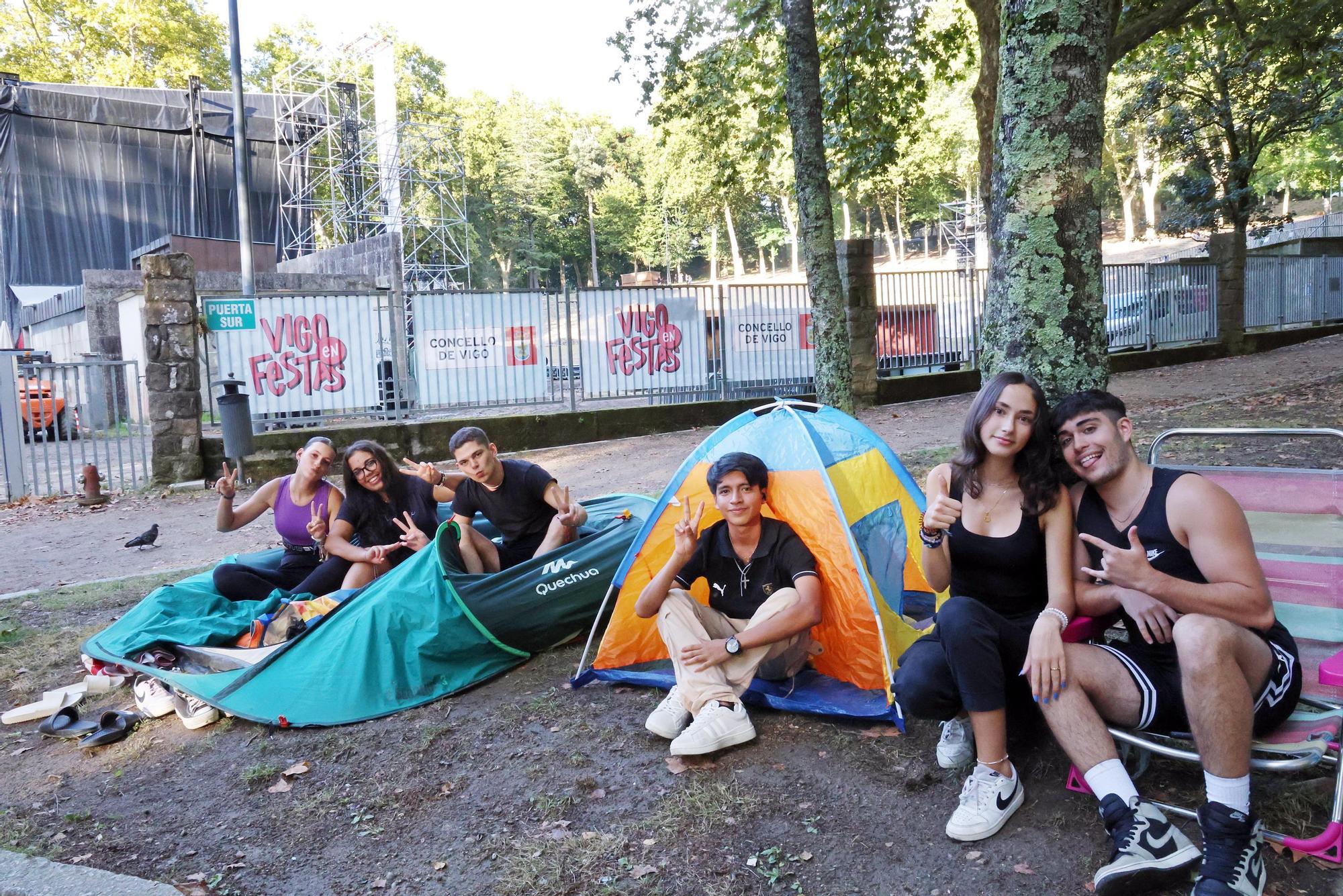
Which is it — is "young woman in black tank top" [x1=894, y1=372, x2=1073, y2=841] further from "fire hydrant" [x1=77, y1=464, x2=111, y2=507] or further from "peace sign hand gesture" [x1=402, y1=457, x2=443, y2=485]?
"fire hydrant" [x1=77, y1=464, x2=111, y2=507]

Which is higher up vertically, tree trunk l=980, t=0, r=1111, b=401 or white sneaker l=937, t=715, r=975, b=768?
tree trunk l=980, t=0, r=1111, b=401

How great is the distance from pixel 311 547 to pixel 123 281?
18518 millimetres

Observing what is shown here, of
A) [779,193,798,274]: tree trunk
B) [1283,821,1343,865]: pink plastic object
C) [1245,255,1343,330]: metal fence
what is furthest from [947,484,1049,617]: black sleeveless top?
[779,193,798,274]: tree trunk

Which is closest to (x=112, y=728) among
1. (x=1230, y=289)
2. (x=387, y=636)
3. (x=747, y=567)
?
(x=387, y=636)

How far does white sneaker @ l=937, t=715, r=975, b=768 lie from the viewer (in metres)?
3.17

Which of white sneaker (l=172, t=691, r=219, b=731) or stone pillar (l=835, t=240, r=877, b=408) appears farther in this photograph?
stone pillar (l=835, t=240, r=877, b=408)

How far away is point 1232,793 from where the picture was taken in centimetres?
236

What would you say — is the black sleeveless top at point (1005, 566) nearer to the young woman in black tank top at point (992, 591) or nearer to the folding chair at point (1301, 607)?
the young woman in black tank top at point (992, 591)

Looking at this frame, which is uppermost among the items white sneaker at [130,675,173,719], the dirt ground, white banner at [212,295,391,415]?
white banner at [212,295,391,415]

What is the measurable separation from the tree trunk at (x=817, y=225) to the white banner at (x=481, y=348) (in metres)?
5.36

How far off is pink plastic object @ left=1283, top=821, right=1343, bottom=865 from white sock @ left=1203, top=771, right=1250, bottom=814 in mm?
227

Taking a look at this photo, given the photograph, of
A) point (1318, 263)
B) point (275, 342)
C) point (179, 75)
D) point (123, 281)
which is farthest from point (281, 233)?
point (1318, 263)

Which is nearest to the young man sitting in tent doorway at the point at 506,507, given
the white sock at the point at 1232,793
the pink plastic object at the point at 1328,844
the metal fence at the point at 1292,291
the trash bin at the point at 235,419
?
the white sock at the point at 1232,793

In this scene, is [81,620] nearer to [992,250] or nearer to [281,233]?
[992,250]
